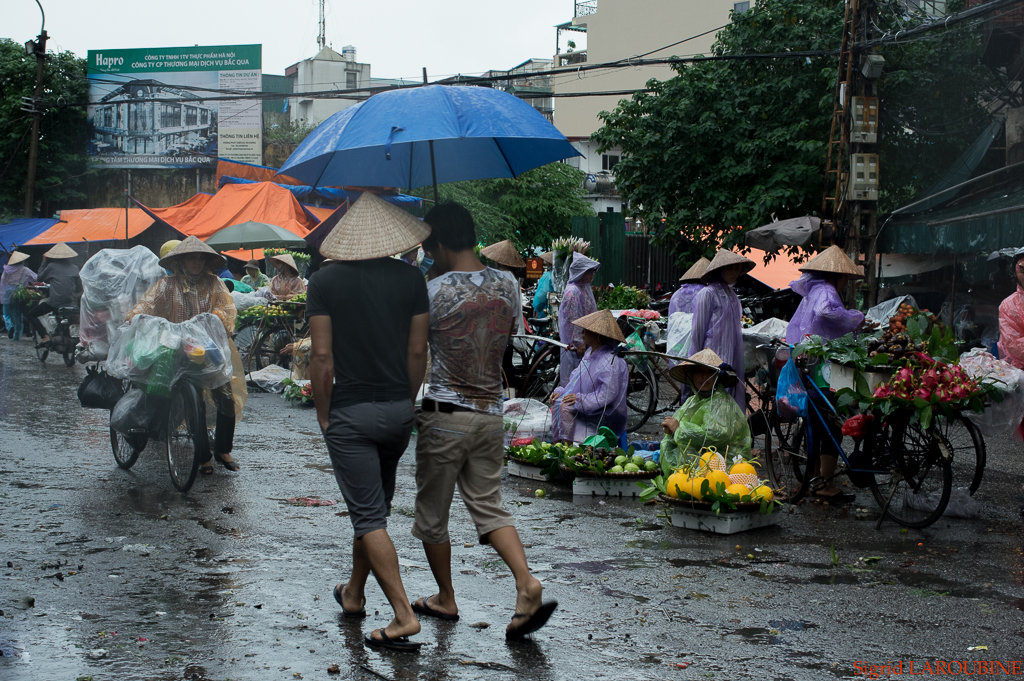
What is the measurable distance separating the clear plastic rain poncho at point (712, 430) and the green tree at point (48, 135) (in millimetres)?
34616

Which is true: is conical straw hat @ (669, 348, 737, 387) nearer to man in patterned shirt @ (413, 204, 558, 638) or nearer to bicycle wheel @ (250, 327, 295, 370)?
man in patterned shirt @ (413, 204, 558, 638)

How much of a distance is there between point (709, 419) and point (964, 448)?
6.68 feet

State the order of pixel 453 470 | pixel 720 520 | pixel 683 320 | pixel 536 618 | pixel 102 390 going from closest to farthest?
pixel 536 618 < pixel 453 470 < pixel 720 520 < pixel 102 390 < pixel 683 320

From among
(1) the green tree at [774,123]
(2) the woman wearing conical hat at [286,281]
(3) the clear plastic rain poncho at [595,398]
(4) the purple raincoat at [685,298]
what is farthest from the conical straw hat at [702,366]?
(1) the green tree at [774,123]

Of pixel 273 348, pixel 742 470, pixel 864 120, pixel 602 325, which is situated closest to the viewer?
pixel 742 470

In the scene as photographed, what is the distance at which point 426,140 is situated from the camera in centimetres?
484

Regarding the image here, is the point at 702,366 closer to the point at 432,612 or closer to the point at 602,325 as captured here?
the point at 602,325

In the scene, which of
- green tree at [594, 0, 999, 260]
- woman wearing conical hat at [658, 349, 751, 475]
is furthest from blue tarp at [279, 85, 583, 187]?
green tree at [594, 0, 999, 260]

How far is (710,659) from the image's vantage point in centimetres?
400

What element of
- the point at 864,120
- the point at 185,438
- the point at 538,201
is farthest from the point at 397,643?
the point at 538,201

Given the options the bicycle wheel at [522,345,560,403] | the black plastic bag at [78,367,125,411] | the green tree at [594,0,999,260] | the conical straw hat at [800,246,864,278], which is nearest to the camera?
the conical straw hat at [800,246,864,278]

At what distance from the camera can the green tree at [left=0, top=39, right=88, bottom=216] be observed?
34.8 meters

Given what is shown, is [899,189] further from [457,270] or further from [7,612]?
[7,612]

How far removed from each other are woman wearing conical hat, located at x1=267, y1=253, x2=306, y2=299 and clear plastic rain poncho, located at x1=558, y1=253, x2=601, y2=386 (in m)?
5.83
